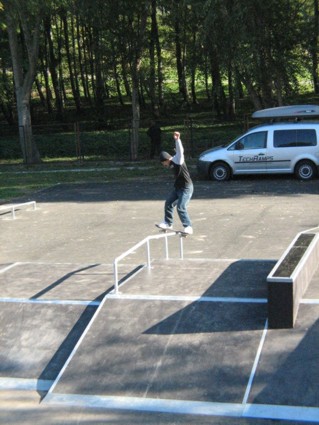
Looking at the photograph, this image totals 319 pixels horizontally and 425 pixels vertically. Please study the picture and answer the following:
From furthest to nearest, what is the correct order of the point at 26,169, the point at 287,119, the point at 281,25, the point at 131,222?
the point at 26,169 < the point at 281,25 < the point at 287,119 < the point at 131,222

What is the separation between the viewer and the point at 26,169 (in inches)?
1091

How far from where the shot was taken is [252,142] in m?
20.5

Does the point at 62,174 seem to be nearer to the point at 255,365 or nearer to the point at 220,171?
the point at 220,171

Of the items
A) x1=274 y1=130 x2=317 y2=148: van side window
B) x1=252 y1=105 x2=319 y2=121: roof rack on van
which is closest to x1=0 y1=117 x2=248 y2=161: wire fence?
x1=252 y1=105 x2=319 y2=121: roof rack on van

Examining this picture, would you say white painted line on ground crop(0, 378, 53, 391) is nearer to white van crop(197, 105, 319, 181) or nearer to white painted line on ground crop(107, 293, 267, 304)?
white painted line on ground crop(107, 293, 267, 304)

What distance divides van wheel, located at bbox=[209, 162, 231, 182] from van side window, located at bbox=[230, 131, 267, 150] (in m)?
0.72

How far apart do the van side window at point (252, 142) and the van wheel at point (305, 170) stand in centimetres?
140

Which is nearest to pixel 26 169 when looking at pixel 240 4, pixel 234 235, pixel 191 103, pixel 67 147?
pixel 67 147

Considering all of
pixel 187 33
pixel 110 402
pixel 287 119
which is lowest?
pixel 110 402

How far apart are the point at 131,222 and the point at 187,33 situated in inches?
1102

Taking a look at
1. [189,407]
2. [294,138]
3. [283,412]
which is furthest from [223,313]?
[294,138]

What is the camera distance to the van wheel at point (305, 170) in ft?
65.5

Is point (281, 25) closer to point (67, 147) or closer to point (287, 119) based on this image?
point (287, 119)

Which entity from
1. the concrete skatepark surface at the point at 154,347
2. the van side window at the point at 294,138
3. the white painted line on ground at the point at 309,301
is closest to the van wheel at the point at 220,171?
the van side window at the point at 294,138
